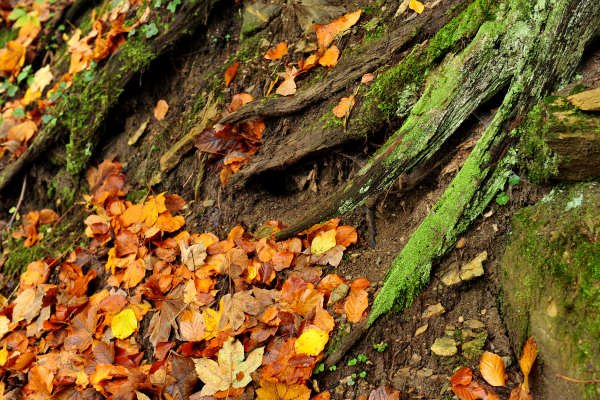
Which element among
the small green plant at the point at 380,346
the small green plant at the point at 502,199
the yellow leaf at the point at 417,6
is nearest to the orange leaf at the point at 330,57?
the yellow leaf at the point at 417,6

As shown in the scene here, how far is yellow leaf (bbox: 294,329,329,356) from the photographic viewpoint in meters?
2.44

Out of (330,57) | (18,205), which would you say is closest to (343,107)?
(330,57)

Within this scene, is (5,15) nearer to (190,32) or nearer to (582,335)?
(190,32)

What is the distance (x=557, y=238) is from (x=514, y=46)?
103 cm

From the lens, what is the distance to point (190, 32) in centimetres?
398

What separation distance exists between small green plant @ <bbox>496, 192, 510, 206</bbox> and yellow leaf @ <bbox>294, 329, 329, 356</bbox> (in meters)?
1.14

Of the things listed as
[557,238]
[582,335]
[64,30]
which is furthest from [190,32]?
[582,335]

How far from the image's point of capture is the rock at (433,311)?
2.34 m

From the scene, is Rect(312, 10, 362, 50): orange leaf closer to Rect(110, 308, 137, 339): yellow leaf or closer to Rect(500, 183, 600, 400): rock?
Rect(500, 183, 600, 400): rock

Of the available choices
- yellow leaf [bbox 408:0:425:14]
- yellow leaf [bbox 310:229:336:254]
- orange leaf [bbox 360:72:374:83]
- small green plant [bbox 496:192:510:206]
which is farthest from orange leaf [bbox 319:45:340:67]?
small green plant [bbox 496:192:510:206]

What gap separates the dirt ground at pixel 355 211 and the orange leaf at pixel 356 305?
111 mm

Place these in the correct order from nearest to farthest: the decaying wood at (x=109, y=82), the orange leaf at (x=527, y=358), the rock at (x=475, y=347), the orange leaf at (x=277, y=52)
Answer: the orange leaf at (x=527, y=358) < the rock at (x=475, y=347) < the orange leaf at (x=277, y=52) < the decaying wood at (x=109, y=82)

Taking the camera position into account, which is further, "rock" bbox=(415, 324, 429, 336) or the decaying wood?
the decaying wood

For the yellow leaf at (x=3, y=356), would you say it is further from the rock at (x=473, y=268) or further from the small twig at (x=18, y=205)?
the rock at (x=473, y=268)
